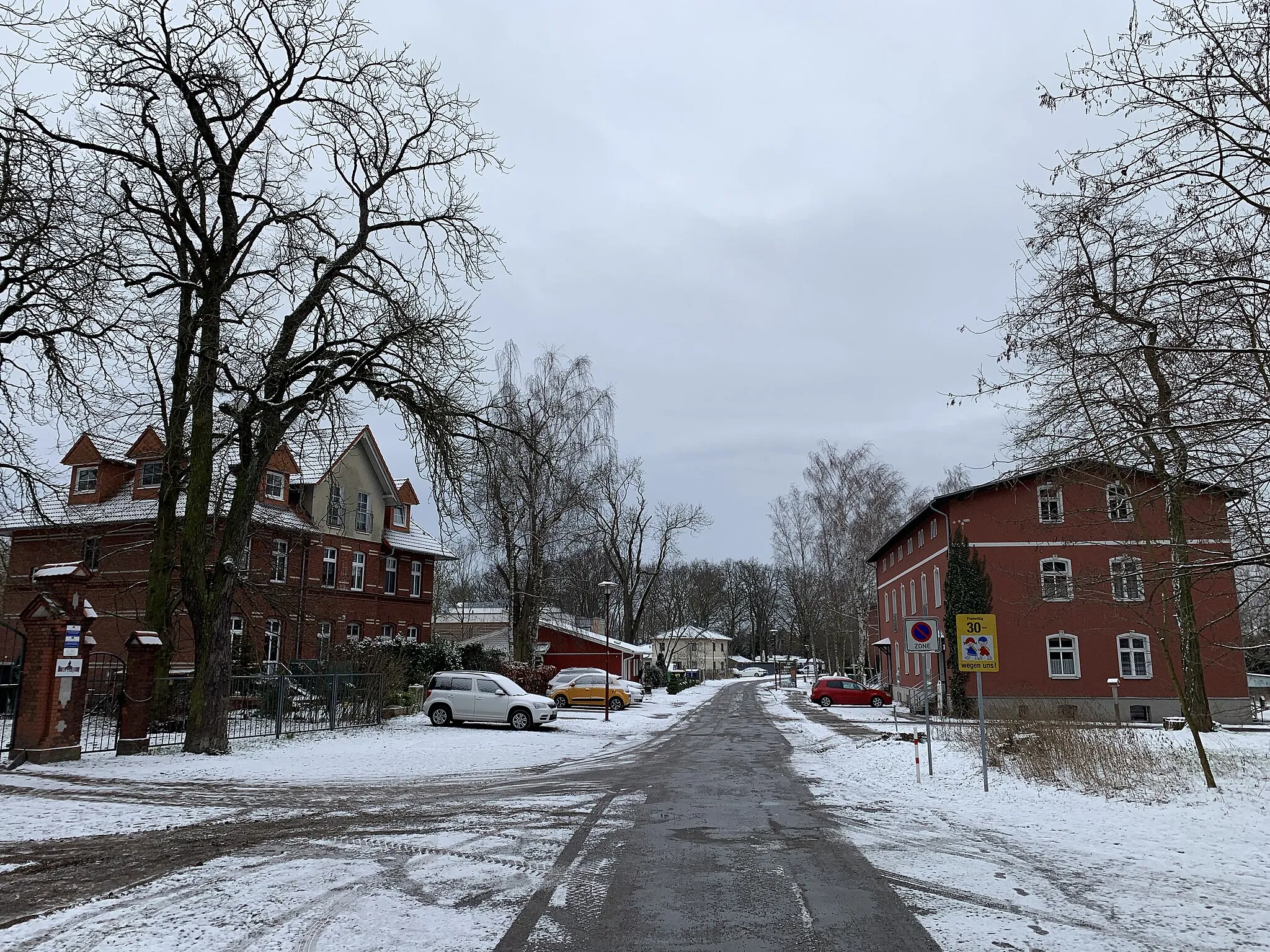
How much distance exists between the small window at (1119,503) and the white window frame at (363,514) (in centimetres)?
3702

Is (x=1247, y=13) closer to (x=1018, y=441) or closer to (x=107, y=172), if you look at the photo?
(x=1018, y=441)

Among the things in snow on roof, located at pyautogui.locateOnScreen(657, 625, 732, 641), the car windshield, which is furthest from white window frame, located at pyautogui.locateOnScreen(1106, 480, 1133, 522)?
snow on roof, located at pyautogui.locateOnScreen(657, 625, 732, 641)

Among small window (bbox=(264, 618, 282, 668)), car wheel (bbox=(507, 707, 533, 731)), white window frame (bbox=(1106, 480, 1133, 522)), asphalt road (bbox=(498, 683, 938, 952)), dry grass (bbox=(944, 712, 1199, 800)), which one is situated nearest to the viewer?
asphalt road (bbox=(498, 683, 938, 952))

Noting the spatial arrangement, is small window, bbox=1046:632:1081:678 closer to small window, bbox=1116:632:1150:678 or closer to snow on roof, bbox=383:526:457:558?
small window, bbox=1116:632:1150:678

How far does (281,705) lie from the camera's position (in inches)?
859

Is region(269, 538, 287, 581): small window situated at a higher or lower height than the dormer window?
lower

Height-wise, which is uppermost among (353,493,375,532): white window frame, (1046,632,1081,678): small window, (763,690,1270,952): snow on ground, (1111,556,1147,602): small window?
(353,493,375,532): white window frame

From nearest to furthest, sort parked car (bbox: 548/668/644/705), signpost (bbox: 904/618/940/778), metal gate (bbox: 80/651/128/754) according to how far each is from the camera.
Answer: signpost (bbox: 904/618/940/778), metal gate (bbox: 80/651/128/754), parked car (bbox: 548/668/644/705)

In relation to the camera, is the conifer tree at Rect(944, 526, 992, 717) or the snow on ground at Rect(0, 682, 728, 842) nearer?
the snow on ground at Rect(0, 682, 728, 842)

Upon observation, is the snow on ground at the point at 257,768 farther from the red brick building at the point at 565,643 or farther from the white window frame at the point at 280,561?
the red brick building at the point at 565,643

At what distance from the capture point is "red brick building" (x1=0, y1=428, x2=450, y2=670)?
113 ft

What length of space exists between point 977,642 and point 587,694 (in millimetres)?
28607

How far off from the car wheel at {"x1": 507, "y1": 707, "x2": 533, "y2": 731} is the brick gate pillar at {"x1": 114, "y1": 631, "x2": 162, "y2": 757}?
1062 centimetres

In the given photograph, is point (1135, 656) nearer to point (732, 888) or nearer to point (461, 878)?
point (732, 888)
